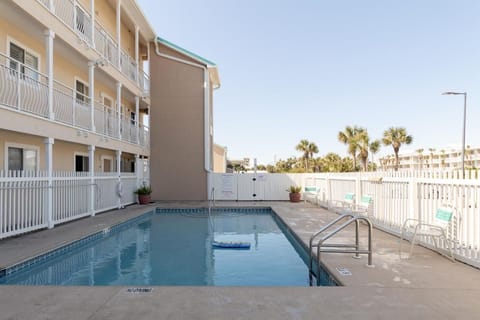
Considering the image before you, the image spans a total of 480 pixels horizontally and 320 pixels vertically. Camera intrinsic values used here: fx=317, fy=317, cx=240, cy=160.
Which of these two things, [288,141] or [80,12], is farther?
[288,141]

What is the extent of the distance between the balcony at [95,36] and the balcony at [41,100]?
6.20ft

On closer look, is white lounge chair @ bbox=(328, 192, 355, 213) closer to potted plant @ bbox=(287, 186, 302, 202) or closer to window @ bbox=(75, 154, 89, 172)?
potted plant @ bbox=(287, 186, 302, 202)

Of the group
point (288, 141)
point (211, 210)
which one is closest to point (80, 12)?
point (211, 210)

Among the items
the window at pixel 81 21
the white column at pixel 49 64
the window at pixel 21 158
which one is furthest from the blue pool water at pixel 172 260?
the window at pixel 81 21

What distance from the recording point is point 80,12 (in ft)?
37.5

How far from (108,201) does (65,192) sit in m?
3.18

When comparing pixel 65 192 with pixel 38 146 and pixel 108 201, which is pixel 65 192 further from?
pixel 108 201

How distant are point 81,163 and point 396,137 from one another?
38.0 m

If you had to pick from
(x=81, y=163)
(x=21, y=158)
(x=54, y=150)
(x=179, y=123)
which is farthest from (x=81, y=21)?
(x=179, y=123)

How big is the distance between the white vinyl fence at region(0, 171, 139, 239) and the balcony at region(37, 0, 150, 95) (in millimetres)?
4644

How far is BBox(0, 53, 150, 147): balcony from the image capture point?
298 inches

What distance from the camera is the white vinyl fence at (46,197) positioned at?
287 inches

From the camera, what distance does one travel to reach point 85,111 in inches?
444

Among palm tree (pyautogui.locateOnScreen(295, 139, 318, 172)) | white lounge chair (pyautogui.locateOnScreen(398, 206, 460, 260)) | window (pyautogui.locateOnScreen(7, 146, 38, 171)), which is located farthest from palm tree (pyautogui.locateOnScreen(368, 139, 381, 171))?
window (pyautogui.locateOnScreen(7, 146, 38, 171))
